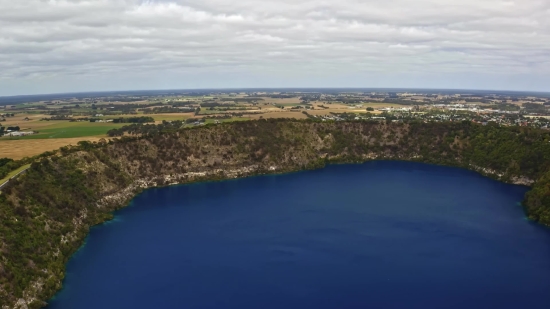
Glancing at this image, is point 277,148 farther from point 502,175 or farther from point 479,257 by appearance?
point 479,257

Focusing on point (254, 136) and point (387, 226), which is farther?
point (254, 136)

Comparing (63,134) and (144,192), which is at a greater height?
(63,134)

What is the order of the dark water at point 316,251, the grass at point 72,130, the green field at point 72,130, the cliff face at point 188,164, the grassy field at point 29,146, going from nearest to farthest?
the dark water at point 316,251
the cliff face at point 188,164
the grassy field at point 29,146
the grass at point 72,130
the green field at point 72,130

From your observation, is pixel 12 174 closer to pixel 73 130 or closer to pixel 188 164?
pixel 188 164

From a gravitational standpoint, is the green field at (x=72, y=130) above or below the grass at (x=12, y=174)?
above

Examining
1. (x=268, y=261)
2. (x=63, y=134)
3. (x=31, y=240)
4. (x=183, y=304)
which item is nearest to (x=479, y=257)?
(x=268, y=261)

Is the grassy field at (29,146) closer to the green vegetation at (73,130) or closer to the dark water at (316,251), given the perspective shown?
the green vegetation at (73,130)

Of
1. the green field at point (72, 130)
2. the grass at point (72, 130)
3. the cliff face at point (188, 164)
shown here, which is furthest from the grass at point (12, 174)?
the green field at point (72, 130)
